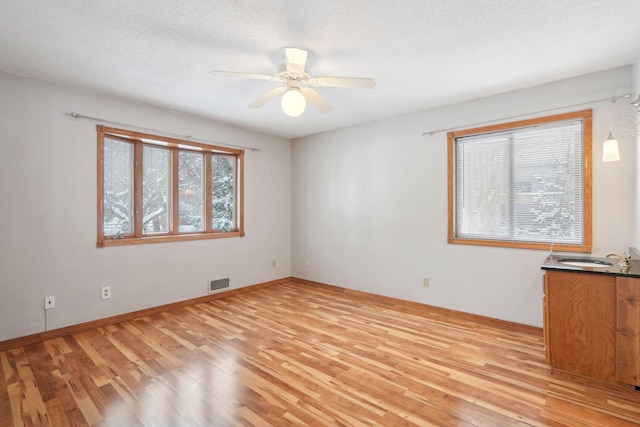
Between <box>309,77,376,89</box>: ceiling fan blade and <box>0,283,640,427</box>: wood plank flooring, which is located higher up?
<box>309,77,376,89</box>: ceiling fan blade

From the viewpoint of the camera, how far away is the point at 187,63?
2.68 metres

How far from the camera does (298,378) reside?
7.74ft

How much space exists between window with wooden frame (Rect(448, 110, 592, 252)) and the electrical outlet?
435 centimetres

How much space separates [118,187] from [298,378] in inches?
120

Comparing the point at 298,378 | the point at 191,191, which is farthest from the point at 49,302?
the point at 298,378

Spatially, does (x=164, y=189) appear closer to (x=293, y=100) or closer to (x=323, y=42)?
(x=293, y=100)

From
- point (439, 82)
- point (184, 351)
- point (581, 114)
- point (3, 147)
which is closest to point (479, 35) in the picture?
point (439, 82)

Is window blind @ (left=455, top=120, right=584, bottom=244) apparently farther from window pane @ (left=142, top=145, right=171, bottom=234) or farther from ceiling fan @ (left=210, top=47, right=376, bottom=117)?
window pane @ (left=142, top=145, right=171, bottom=234)

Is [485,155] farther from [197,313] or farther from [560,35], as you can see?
[197,313]

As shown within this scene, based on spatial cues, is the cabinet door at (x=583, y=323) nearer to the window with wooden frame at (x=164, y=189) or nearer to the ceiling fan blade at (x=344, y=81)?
the ceiling fan blade at (x=344, y=81)

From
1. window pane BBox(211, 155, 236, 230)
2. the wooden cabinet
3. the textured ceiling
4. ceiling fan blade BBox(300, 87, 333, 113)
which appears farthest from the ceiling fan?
window pane BBox(211, 155, 236, 230)

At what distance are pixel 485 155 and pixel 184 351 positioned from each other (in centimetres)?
377

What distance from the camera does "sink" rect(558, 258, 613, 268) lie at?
2.49m

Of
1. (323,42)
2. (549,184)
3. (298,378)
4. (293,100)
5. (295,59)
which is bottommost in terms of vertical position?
(298,378)
